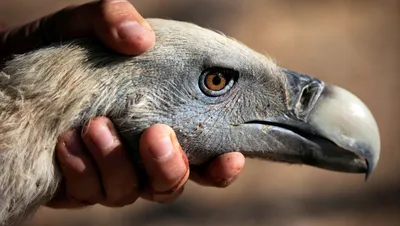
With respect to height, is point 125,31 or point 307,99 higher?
point 125,31

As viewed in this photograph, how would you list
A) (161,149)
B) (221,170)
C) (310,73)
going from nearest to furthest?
1. (161,149)
2. (221,170)
3. (310,73)

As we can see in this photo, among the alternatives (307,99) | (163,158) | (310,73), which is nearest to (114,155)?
(163,158)

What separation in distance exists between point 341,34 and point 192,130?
10.1 ft

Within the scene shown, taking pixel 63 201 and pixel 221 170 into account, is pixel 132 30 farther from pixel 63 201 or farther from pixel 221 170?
pixel 63 201

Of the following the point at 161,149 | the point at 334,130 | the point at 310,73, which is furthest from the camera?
the point at 310,73

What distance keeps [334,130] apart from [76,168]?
0.71m

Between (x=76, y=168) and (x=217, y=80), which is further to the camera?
(x=217, y=80)

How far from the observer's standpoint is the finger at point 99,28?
7.24 feet

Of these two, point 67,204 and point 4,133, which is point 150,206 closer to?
point 67,204

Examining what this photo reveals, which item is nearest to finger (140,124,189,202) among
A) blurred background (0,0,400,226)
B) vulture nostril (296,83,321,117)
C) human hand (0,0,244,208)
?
human hand (0,0,244,208)

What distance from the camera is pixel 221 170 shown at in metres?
2.38

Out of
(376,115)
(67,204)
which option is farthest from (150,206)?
(67,204)

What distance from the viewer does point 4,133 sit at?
2.15 metres

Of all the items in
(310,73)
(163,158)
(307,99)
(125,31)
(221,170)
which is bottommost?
(310,73)
